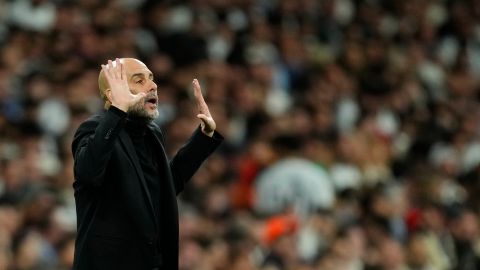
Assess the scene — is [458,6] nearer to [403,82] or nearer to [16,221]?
[403,82]

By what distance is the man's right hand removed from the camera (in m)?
4.89

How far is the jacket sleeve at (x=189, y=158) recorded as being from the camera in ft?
17.7

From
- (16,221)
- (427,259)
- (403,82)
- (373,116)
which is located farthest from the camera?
(403,82)

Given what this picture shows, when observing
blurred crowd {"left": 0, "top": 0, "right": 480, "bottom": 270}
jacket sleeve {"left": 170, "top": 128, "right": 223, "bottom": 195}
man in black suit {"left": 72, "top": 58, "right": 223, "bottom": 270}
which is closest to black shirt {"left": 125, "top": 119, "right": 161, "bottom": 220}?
man in black suit {"left": 72, "top": 58, "right": 223, "bottom": 270}

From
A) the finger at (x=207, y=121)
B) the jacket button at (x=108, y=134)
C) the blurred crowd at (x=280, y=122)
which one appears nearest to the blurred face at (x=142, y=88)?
the jacket button at (x=108, y=134)

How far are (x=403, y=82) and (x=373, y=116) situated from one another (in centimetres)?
112

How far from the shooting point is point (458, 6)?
15898 mm

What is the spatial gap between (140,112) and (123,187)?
313mm

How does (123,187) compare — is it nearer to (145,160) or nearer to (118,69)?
(145,160)

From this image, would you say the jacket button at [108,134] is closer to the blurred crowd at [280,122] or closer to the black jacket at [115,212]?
the black jacket at [115,212]

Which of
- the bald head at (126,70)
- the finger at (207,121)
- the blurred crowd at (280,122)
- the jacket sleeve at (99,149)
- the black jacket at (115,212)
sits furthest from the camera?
the blurred crowd at (280,122)

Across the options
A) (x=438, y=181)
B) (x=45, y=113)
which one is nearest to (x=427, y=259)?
(x=438, y=181)

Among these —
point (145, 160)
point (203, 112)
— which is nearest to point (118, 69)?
point (145, 160)

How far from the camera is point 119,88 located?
491cm
